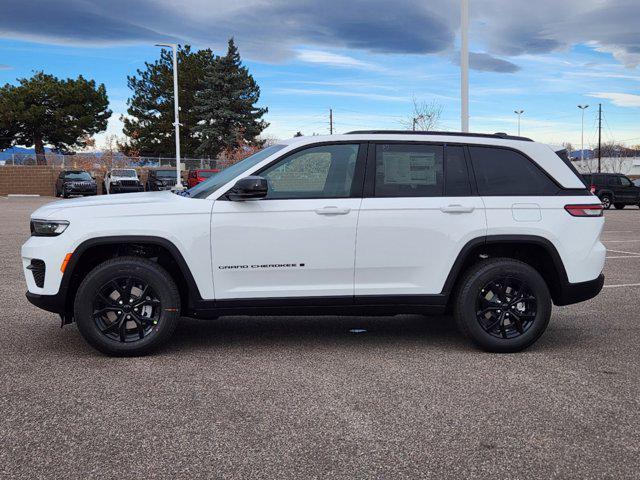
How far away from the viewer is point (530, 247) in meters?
5.83

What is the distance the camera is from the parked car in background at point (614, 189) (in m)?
32.4

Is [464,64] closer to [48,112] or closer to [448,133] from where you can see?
[448,133]

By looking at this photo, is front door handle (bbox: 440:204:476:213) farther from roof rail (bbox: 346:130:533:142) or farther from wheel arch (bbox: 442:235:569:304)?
roof rail (bbox: 346:130:533:142)

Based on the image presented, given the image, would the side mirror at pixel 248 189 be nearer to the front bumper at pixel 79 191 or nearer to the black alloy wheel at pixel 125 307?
the black alloy wheel at pixel 125 307

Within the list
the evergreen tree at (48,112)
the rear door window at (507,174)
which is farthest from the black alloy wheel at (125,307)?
the evergreen tree at (48,112)

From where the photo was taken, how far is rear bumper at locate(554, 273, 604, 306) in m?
5.70

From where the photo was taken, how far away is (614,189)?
32.5 m

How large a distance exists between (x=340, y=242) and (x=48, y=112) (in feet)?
193

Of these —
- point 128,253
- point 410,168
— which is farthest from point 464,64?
point 128,253

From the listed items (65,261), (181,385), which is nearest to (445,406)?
(181,385)

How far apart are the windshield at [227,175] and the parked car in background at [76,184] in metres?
35.1

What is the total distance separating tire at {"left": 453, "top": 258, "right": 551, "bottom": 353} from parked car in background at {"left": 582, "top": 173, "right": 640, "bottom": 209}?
29090 mm

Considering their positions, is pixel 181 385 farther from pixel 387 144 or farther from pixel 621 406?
pixel 621 406

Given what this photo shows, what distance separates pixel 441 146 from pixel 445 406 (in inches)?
93.0
